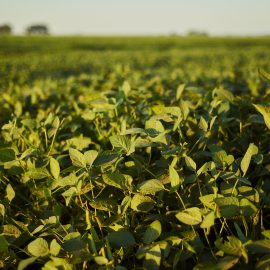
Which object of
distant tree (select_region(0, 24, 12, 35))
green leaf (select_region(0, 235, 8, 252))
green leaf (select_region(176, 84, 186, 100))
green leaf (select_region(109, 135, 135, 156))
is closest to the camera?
green leaf (select_region(0, 235, 8, 252))

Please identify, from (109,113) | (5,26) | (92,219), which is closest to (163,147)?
(92,219)

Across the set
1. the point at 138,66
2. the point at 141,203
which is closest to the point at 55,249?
the point at 141,203

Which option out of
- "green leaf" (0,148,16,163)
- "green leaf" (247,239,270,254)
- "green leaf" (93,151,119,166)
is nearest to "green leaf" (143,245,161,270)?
"green leaf" (247,239,270,254)

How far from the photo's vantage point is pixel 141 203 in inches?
42.6

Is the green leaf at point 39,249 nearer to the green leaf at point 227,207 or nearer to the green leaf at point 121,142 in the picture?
the green leaf at point 121,142

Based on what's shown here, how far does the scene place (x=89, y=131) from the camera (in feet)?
5.84

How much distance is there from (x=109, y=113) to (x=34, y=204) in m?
0.68

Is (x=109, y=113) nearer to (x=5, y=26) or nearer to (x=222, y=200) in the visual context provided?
(x=222, y=200)

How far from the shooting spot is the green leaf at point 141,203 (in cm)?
107

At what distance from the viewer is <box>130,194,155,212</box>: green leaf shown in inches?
42.1

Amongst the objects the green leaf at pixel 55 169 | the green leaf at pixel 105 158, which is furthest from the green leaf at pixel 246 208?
the green leaf at pixel 55 169

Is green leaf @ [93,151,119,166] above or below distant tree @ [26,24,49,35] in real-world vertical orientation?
below

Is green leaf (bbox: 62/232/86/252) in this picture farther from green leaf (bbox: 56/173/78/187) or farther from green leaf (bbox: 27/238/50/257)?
green leaf (bbox: 56/173/78/187)

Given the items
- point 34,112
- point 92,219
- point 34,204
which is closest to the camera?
point 92,219
